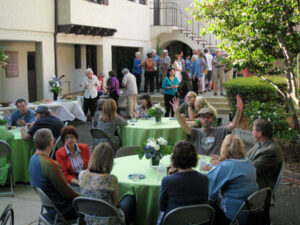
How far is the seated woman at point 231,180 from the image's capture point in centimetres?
478

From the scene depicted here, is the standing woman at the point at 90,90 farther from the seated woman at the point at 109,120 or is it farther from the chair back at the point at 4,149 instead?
the chair back at the point at 4,149

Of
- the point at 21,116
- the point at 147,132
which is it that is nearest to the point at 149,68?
the point at 21,116

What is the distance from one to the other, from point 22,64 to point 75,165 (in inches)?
428

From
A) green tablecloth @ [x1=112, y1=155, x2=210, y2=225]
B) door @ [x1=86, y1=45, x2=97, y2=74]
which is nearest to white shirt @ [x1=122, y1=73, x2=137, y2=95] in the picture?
door @ [x1=86, y1=45, x2=97, y2=74]

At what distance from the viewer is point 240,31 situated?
30.4 ft

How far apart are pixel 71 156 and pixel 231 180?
2.48 metres

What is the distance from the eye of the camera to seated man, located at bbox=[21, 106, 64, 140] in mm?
7762

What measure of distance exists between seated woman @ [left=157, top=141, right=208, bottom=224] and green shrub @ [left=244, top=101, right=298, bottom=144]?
4.73m

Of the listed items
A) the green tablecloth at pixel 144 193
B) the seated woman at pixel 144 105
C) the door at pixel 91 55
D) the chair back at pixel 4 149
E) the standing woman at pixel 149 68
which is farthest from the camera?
the door at pixel 91 55

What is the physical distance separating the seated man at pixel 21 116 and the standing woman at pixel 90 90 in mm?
5742

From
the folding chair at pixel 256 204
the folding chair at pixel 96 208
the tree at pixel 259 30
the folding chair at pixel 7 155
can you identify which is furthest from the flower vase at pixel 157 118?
the folding chair at pixel 96 208

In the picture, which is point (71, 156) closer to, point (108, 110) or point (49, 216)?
point (49, 216)

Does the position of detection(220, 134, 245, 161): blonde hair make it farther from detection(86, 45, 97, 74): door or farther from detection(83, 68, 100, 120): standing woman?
detection(86, 45, 97, 74): door

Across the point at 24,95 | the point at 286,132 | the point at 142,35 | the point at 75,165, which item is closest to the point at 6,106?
the point at 24,95
